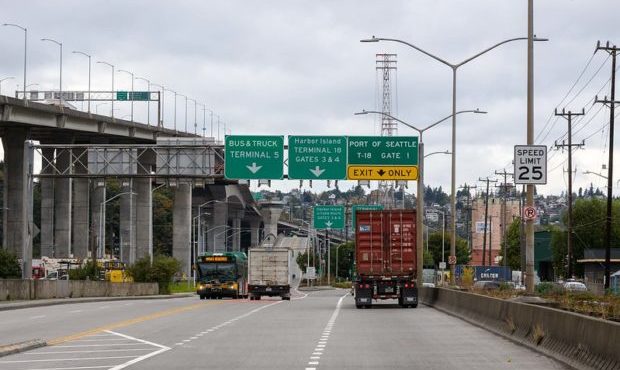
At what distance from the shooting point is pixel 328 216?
10300cm

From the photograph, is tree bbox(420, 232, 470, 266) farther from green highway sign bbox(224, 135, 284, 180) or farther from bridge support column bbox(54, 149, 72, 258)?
green highway sign bbox(224, 135, 284, 180)

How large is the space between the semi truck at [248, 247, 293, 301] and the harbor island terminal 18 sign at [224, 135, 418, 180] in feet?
30.4

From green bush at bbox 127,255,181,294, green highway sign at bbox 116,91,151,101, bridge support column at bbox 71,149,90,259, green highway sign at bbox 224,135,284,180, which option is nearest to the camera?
green highway sign at bbox 224,135,284,180

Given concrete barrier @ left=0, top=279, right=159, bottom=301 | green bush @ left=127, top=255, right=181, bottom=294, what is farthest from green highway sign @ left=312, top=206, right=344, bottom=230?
concrete barrier @ left=0, top=279, right=159, bottom=301

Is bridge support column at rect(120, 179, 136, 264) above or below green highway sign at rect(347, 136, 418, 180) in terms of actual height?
below

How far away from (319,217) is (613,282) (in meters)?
39.7

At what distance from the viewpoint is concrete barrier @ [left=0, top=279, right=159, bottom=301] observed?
4922 cm

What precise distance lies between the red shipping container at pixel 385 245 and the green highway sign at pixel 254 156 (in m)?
12.9

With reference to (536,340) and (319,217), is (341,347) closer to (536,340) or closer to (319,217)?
(536,340)

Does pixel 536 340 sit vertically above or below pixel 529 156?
below

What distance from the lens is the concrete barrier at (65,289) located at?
49219 millimetres

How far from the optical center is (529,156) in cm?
2616

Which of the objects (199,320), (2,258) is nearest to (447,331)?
(199,320)

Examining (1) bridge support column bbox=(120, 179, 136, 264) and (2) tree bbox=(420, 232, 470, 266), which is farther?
(2) tree bbox=(420, 232, 470, 266)
